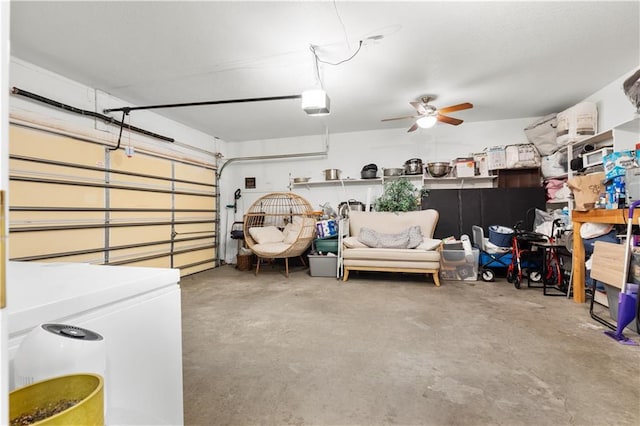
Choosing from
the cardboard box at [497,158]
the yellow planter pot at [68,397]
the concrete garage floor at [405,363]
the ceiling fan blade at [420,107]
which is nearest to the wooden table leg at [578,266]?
the concrete garage floor at [405,363]

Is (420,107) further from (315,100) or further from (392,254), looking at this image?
(392,254)

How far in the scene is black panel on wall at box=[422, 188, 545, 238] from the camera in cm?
468

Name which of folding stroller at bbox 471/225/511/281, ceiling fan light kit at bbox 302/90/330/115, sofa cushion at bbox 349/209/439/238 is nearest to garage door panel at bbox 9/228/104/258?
ceiling fan light kit at bbox 302/90/330/115

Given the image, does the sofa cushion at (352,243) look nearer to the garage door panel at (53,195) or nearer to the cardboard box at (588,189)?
the cardboard box at (588,189)

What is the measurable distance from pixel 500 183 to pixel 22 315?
5873mm

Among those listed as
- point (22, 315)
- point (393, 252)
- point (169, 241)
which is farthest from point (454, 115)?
point (22, 315)

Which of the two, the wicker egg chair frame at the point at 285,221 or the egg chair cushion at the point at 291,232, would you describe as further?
the egg chair cushion at the point at 291,232

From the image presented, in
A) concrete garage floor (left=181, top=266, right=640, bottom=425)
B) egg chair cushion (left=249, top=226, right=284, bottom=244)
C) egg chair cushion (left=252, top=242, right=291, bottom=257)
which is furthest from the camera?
egg chair cushion (left=249, top=226, right=284, bottom=244)

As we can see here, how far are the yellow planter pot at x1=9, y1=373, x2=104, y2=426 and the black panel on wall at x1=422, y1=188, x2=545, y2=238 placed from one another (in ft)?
17.1

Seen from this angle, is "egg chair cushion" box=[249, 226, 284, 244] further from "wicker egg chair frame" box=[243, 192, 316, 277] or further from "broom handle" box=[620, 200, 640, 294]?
"broom handle" box=[620, 200, 640, 294]

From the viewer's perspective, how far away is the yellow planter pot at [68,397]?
15.8 inches

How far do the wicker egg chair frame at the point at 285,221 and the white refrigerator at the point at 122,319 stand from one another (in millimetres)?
3629

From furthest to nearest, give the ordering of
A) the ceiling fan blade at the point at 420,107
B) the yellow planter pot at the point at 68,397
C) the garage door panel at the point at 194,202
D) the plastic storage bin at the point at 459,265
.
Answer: the garage door panel at the point at 194,202
the plastic storage bin at the point at 459,265
the ceiling fan blade at the point at 420,107
the yellow planter pot at the point at 68,397

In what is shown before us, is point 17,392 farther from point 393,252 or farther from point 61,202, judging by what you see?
point 393,252
